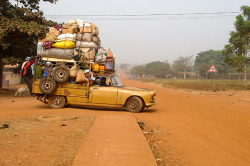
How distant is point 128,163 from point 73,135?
2.33 meters

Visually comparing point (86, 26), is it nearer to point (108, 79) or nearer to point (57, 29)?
point (57, 29)

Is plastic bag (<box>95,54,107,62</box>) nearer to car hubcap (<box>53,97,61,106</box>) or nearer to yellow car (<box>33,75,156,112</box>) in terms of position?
yellow car (<box>33,75,156,112</box>)

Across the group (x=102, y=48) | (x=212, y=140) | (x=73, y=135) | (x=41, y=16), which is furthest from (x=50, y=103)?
(x=41, y=16)

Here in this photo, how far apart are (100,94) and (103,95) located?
13 cm

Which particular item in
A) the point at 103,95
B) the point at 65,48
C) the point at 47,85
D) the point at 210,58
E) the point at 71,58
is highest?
the point at 210,58

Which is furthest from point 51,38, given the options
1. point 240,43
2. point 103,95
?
point 240,43

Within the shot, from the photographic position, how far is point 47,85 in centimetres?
1127

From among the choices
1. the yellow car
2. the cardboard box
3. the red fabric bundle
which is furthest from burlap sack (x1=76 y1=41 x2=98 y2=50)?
the yellow car

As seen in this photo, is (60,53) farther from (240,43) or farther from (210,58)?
(210,58)

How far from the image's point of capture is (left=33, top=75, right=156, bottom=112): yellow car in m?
11.3

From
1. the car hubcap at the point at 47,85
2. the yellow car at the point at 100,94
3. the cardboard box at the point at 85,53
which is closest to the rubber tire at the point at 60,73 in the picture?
the yellow car at the point at 100,94

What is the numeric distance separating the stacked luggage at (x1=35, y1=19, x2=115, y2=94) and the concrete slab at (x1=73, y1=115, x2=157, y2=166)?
4.46m

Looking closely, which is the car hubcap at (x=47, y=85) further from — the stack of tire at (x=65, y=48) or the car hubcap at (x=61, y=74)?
the car hubcap at (x=61, y=74)

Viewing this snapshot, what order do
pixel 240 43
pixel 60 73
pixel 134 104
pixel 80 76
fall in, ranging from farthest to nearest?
pixel 240 43
pixel 134 104
pixel 60 73
pixel 80 76
